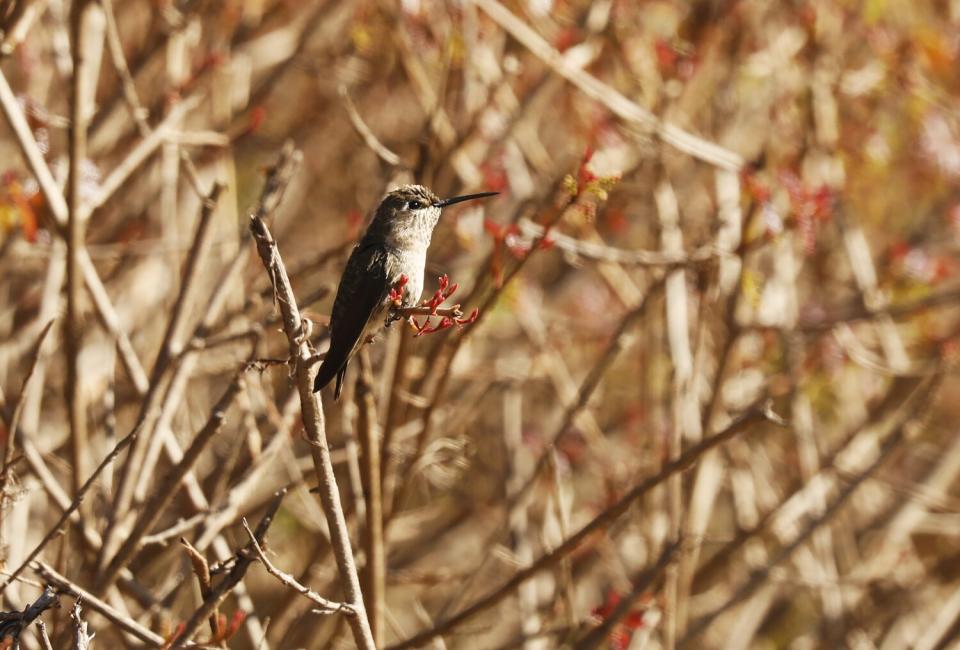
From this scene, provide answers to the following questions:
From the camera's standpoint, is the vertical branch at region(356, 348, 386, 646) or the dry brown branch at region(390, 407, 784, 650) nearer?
the dry brown branch at region(390, 407, 784, 650)

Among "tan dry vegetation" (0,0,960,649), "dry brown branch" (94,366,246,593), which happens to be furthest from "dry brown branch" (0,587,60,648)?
"dry brown branch" (94,366,246,593)

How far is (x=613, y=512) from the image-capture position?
3072mm

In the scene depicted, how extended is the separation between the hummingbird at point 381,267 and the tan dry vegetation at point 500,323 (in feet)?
0.36

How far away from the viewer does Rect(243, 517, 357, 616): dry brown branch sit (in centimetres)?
239

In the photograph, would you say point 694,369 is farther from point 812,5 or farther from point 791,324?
point 812,5

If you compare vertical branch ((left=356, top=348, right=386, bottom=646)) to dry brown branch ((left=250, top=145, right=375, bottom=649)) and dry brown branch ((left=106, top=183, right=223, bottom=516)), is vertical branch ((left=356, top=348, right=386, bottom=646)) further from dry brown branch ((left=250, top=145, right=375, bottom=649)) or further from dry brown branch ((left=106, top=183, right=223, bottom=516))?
dry brown branch ((left=106, top=183, right=223, bottom=516))

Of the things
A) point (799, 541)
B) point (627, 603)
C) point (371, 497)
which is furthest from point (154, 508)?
point (799, 541)

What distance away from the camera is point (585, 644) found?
11.8ft

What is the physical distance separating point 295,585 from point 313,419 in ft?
1.26

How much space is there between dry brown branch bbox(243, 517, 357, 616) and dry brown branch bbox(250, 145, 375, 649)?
57mm

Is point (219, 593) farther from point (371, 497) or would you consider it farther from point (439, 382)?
point (439, 382)

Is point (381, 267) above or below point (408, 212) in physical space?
below

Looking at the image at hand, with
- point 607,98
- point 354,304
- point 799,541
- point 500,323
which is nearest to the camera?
point 354,304

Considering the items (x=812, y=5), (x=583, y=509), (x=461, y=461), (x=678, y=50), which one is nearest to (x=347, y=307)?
(x=461, y=461)
